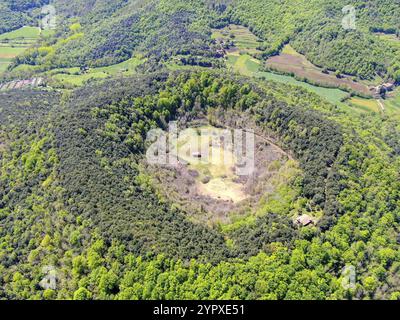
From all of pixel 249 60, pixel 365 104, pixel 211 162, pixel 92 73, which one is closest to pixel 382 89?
pixel 365 104

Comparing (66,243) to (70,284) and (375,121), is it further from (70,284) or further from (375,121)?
(375,121)

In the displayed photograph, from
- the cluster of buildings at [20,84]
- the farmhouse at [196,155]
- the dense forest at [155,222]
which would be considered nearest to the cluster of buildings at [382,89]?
the dense forest at [155,222]

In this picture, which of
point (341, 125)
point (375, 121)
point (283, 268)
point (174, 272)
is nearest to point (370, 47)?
point (375, 121)

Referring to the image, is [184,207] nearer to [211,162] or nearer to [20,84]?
[211,162]

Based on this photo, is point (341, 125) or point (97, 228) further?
point (341, 125)

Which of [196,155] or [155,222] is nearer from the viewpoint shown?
[155,222]

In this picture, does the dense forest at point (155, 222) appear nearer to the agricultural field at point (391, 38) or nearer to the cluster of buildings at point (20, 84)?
the cluster of buildings at point (20, 84)
